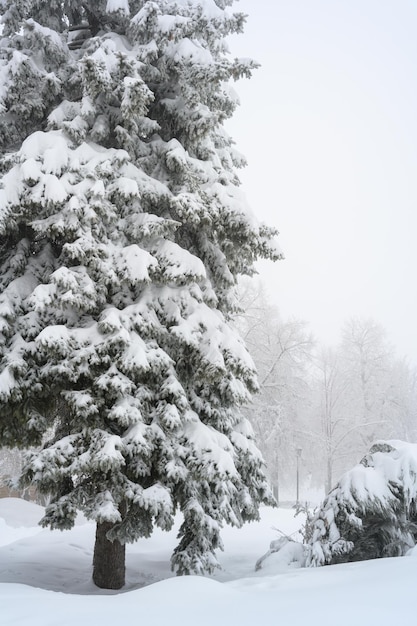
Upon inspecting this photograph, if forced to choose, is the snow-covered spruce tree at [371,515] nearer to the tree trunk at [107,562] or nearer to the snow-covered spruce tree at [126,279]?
the snow-covered spruce tree at [126,279]

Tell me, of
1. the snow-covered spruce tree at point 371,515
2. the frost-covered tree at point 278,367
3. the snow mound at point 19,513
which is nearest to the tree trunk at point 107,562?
the snow-covered spruce tree at point 371,515

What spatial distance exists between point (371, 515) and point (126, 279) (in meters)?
4.30

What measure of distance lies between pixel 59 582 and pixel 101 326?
4.03 meters

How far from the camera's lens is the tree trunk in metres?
6.36

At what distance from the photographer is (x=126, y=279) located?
6.09 metres

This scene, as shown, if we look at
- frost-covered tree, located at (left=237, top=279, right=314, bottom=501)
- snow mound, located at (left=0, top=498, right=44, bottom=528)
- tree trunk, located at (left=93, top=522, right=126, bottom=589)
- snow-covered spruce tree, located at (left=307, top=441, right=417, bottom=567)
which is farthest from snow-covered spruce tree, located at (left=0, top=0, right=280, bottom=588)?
frost-covered tree, located at (left=237, top=279, right=314, bottom=501)

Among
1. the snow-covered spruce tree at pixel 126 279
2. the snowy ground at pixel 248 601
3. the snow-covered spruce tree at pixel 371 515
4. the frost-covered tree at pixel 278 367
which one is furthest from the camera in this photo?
the frost-covered tree at pixel 278 367

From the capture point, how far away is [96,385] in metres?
5.70

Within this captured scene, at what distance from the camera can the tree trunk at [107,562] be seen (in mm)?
6359

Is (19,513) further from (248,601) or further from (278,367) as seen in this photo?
(248,601)

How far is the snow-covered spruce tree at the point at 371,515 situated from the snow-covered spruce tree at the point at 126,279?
129cm

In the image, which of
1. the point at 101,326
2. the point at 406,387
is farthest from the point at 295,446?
the point at 101,326

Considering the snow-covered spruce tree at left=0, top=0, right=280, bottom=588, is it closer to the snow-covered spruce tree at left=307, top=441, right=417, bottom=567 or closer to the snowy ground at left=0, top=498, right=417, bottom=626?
the snow-covered spruce tree at left=307, top=441, right=417, bottom=567

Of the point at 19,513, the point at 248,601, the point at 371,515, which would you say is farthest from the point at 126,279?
the point at 19,513
